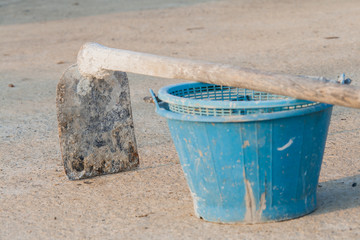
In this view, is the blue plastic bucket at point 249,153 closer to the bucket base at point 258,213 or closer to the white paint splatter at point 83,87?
the bucket base at point 258,213

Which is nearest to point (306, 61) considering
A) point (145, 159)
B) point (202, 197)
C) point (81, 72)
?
point (145, 159)

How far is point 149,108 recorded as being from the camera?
5.21 metres

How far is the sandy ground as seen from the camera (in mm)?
2979

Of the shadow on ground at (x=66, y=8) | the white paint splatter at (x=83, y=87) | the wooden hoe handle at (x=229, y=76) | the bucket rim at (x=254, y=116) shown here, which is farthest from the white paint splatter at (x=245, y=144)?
the shadow on ground at (x=66, y=8)

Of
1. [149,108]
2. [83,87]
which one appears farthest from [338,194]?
[149,108]

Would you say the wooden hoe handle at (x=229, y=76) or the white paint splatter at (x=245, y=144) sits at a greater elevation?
the wooden hoe handle at (x=229, y=76)

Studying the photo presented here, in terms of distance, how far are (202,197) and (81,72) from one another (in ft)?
3.74

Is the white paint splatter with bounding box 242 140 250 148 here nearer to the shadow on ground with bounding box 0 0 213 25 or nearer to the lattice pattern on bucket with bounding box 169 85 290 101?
the lattice pattern on bucket with bounding box 169 85 290 101

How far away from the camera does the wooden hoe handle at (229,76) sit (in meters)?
2.33

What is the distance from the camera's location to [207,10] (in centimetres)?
1009

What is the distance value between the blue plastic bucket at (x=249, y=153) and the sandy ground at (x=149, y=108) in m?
0.09

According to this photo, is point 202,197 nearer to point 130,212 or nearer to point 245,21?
point 130,212

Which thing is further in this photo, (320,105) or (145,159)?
(145,159)

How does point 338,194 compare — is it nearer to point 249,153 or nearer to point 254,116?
point 249,153
